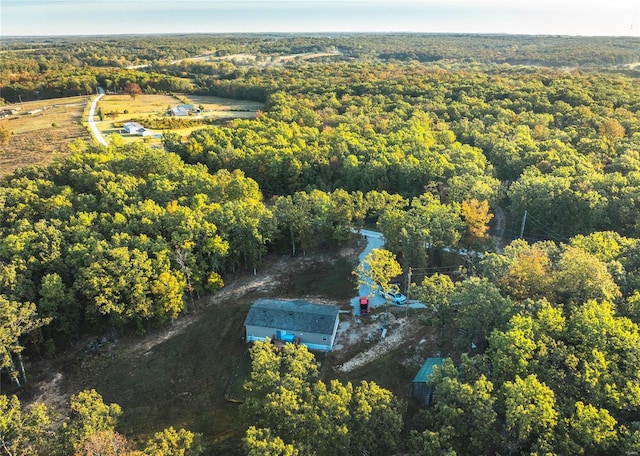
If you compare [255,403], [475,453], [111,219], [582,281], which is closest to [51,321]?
[111,219]

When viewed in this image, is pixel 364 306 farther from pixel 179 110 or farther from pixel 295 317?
pixel 179 110

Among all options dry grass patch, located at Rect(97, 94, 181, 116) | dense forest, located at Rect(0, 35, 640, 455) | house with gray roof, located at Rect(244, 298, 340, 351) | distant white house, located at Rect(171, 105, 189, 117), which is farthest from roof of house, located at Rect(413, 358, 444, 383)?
dry grass patch, located at Rect(97, 94, 181, 116)

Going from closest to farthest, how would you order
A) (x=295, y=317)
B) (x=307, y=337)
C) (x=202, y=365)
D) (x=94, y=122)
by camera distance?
1. (x=202, y=365)
2. (x=307, y=337)
3. (x=295, y=317)
4. (x=94, y=122)

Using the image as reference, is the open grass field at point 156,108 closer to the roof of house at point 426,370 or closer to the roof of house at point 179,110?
the roof of house at point 179,110

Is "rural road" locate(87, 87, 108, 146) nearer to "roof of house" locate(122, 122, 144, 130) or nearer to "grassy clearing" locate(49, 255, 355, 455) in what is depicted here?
"roof of house" locate(122, 122, 144, 130)

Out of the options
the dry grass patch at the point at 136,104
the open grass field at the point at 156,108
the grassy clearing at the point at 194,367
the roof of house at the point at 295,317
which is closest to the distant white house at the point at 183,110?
the open grass field at the point at 156,108

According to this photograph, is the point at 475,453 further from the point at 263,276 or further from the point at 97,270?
the point at 97,270

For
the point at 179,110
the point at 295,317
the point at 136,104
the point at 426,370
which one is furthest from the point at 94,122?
the point at 426,370

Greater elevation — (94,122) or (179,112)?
(179,112)
